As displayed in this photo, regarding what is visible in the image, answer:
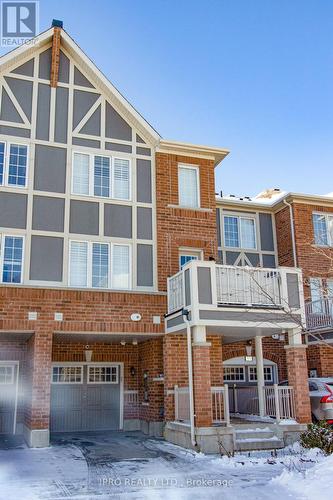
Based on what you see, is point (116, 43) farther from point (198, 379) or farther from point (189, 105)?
point (198, 379)

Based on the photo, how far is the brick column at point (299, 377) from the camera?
12.9 metres

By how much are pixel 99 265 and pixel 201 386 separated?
15.8 feet

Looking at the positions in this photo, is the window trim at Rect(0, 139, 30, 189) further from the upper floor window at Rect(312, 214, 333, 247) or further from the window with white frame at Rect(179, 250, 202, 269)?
the upper floor window at Rect(312, 214, 333, 247)

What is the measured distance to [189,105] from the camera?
47.9 ft

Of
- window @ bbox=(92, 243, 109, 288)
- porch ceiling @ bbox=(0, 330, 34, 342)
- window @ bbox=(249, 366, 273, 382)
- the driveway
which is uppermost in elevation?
window @ bbox=(92, 243, 109, 288)

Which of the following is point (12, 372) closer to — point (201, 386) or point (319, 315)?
point (201, 386)

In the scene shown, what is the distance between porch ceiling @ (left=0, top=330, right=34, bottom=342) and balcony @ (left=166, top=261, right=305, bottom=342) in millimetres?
4251

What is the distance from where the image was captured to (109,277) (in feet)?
Result: 48.1

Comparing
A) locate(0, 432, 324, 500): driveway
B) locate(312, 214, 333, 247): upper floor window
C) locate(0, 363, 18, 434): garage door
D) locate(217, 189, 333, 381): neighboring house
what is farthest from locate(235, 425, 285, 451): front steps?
locate(312, 214, 333, 247): upper floor window

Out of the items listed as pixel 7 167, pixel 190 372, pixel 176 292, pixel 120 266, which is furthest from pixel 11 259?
pixel 190 372

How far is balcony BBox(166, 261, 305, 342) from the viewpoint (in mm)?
12750

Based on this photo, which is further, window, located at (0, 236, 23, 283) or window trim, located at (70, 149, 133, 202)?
window trim, located at (70, 149, 133, 202)

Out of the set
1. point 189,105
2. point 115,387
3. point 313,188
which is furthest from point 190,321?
point 313,188

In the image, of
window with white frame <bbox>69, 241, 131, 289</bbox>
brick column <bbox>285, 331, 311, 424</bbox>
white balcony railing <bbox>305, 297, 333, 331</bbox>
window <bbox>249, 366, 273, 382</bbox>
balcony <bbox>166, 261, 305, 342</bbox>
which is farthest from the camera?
window <bbox>249, 366, 273, 382</bbox>
